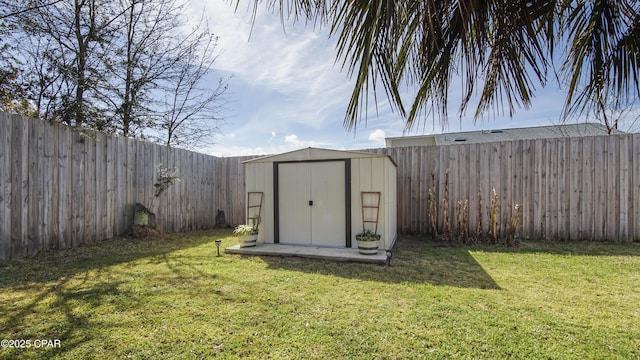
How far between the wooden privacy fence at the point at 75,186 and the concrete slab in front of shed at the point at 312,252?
2.52 m

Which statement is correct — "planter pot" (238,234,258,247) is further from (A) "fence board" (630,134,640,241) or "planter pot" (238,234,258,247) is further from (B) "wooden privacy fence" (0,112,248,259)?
(A) "fence board" (630,134,640,241)

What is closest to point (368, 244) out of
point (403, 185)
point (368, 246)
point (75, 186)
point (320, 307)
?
point (368, 246)

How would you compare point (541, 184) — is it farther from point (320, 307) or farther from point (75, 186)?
point (75, 186)

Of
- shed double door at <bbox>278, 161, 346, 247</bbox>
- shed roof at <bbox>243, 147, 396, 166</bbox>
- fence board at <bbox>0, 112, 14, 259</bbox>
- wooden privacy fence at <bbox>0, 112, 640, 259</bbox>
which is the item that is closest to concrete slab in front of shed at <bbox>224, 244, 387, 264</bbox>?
shed double door at <bbox>278, 161, 346, 247</bbox>

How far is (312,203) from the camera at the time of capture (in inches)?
197

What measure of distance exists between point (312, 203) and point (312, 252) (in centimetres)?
92

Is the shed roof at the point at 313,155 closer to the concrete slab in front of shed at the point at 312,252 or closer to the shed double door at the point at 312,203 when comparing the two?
the shed double door at the point at 312,203

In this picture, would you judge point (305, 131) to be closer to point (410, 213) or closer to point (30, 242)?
point (410, 213)

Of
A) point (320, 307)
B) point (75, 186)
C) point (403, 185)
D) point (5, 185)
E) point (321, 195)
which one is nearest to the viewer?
point (320, 307)

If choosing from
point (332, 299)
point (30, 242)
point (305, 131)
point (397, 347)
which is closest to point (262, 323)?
point (332, 299)

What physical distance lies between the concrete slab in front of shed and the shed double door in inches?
8.7

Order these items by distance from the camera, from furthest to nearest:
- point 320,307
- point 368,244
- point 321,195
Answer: point 321,195 < point 368,244 < point 320,307

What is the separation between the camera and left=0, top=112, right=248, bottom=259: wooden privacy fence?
3.88 meters

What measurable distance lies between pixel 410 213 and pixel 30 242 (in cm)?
663
